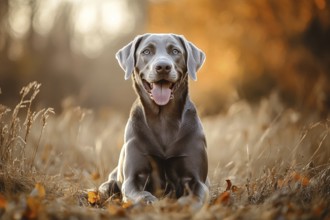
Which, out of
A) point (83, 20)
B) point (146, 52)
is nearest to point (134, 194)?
point (146, 52)

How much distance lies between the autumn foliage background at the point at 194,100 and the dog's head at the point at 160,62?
93 centimetres

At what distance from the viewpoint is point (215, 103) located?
15922 mm

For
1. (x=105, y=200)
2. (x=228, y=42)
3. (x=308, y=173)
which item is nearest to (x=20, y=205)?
(x=105, y=200)

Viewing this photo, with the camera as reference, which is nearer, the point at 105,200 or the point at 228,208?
the point at 228,208

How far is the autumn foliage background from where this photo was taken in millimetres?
4469

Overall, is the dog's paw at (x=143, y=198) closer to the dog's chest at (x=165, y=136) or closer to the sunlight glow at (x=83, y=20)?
the dog's chest at (x=165, y=136)

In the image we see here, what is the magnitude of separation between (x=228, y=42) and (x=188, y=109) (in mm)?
10070

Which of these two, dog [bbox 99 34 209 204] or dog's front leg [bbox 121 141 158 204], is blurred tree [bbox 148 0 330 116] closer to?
dog [bbox 99 34 209 204]

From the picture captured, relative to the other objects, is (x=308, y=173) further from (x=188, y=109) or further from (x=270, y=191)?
(x=188, y=109)

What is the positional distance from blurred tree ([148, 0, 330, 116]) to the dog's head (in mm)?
2653

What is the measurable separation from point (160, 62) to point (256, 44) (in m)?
9.27

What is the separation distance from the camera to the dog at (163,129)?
4832 mm

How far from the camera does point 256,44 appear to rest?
1359cm

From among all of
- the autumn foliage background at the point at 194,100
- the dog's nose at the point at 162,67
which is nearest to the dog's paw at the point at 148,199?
the autumn foliage background at the point at 194,100
